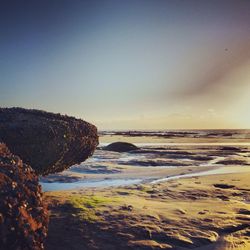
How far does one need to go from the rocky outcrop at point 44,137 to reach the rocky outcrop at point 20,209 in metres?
2.07

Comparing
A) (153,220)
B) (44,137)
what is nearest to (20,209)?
(44,137)

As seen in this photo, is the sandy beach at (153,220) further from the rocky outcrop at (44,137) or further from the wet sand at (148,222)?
the rocky outcrop at (44,137)

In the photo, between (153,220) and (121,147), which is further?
(121,147)

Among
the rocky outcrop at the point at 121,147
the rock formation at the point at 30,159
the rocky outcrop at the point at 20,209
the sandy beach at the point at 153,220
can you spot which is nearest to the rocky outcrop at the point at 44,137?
the rock formation at the point at 30,159

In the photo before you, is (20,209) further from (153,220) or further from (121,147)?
(121,147)

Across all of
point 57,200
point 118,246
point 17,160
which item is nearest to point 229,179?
point 57,200

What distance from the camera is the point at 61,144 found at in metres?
6.02

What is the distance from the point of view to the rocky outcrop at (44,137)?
18.1 feet

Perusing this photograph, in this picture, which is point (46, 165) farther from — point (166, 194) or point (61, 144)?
point (166, 194)

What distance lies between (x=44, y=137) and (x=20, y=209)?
284 cm

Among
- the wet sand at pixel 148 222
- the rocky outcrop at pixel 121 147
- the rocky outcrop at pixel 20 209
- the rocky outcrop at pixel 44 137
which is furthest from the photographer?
the rocky outcrop at pixel 121 147

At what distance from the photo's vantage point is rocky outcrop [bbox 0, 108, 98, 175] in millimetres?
5531

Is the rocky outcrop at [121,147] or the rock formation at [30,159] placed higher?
the rock formation at [30,159]

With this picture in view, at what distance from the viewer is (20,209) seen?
2.94 m
